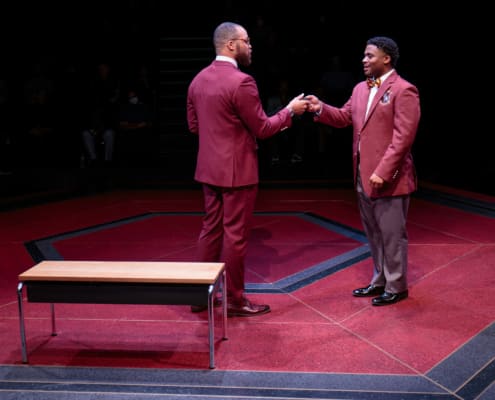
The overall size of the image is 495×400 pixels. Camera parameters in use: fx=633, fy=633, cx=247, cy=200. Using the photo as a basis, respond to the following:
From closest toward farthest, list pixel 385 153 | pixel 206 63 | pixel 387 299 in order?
pixel 385 153 → pixel 387 299 → pixel 206 63

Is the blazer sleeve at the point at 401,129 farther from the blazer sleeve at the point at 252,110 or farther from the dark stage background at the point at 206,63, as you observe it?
the dark stage background at the point at 206,63

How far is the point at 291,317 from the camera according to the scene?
3.85 m

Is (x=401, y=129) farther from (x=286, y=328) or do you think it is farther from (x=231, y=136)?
(x=286, y=328)

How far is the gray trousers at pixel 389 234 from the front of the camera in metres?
3.87

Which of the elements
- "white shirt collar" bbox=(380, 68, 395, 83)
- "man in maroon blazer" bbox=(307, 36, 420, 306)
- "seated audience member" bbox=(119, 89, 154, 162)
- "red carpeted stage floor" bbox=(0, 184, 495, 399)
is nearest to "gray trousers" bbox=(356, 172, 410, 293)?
"man in maroon blazer" bbox=(307, 36, 420, 306)

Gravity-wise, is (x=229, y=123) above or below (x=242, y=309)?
above

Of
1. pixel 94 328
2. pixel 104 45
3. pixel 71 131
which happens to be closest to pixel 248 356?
pixel 94 328

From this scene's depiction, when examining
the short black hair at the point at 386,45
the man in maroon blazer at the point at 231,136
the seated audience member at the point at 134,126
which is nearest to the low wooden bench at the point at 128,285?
the man in maroon blazer at the point at 231,136

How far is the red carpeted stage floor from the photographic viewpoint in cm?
298

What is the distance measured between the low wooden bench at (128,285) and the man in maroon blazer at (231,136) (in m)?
0.59

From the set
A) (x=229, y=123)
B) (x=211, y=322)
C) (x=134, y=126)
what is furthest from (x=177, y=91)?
(x=211, y=322)

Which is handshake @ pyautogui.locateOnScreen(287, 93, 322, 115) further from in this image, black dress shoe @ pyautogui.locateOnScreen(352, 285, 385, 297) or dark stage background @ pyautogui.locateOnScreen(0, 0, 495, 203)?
dark stage background @ pyautogui.locateOnScreen(0, 0, 495, 203)

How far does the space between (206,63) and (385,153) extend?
A: 7223 millimetres

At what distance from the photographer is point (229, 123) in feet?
12.1
